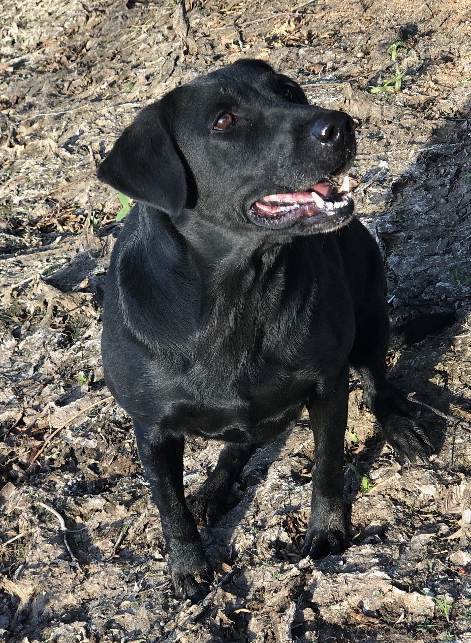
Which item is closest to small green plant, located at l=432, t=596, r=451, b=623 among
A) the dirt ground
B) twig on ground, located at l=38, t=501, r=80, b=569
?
the dirt ground

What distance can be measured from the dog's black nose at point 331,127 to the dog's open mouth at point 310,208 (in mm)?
189

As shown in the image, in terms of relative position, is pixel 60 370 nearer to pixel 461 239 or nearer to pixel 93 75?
pixel 461 239

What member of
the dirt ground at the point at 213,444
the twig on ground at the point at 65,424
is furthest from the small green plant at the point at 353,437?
the twig on ground at the point at 65,424

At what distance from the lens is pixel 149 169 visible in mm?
3088

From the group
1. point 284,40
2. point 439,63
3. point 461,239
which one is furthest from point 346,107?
point 461,239

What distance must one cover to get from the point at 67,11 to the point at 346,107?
4.44m

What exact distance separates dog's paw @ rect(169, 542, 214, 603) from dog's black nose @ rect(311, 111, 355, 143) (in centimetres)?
200

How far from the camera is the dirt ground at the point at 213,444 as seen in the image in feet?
11.4

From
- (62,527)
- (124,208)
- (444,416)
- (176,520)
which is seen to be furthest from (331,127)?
(124,208)

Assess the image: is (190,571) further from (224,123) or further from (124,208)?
(124,208)

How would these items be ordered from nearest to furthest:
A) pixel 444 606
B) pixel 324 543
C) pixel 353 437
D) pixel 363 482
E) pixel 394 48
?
1. pixel 444 606
2. pixel 324 543
3. pixel 363 482
4. pixel 353 437
5. pixel 394 48

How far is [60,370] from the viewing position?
5.37 metres

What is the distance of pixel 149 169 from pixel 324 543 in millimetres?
1918

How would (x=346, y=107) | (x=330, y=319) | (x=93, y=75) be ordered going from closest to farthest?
(x=330, y=319), (x=346, y=107), (x=93, y=75)
